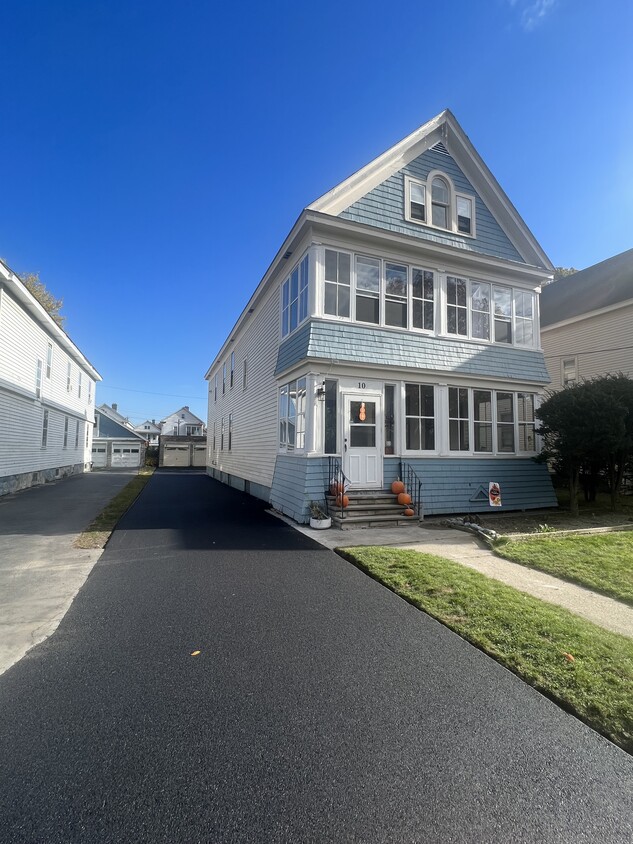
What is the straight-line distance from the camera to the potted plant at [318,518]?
846 cm

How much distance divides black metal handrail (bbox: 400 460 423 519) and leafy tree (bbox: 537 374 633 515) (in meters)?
3.50

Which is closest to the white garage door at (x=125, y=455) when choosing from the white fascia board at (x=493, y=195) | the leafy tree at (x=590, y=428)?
the white fascia board at (x=493, y=195)

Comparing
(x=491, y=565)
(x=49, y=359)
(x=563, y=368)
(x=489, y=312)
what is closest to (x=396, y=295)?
(x=489, y=312)

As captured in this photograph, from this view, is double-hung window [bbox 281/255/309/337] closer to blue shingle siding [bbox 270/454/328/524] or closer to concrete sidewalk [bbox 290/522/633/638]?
blue shingle siding [bbox 270/454/328/524]

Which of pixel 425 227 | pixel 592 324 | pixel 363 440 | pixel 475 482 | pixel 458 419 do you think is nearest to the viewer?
pixel 363 440

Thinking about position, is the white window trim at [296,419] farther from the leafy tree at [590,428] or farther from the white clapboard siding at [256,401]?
the leafy tree at [590,428]

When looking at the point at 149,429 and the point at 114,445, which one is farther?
the point at 149,429

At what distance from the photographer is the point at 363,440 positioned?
9.77 metres

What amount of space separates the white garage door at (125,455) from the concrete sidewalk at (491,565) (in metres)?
33.8

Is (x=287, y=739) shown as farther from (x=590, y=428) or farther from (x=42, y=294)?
(x=42, y=294)

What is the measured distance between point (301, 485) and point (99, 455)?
33463mm

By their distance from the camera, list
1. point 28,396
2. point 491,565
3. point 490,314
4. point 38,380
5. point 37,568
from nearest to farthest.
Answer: point 37,568, point 491,565, point 490,314, point 28,396, point 38,380

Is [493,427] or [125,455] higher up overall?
[493,427]

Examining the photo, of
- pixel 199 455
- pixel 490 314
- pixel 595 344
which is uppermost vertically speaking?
pixel 595 344
